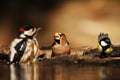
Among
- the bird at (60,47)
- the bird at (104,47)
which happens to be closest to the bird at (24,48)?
the bird at (60,47)

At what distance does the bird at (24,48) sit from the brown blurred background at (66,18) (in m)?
0.68

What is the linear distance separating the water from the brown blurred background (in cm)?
100

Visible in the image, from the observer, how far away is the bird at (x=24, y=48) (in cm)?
396

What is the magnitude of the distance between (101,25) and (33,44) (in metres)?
0.94

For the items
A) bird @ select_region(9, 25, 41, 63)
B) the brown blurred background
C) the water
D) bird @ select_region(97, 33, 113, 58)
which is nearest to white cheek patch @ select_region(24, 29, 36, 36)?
bird @ select_region(9, 25, 41, 63)

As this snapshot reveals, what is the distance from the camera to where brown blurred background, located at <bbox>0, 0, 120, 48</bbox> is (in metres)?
4.65

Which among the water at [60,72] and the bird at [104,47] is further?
the bird at [104,47]

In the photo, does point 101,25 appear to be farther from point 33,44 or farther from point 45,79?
point 45,79

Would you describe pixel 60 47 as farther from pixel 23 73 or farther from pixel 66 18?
pixel 23 73

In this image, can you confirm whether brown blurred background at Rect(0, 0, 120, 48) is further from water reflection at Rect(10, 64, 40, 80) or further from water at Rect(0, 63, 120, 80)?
water reflection at Rect(10, 64, 40, 80)

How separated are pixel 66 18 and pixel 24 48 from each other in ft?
2.98

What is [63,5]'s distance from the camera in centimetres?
477

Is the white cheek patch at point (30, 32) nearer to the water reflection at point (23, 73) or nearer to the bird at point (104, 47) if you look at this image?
the water reflection at point (23, 73)

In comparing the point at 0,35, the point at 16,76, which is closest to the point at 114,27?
the point at 0,35
